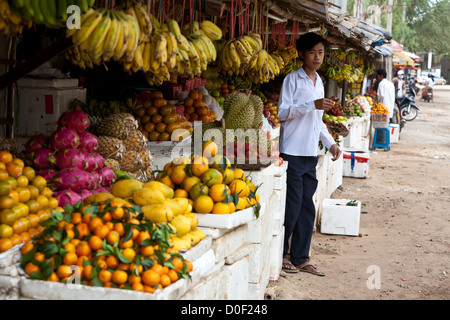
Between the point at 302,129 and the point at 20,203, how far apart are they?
2.70m

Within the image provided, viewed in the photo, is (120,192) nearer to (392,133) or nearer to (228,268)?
(228,268)

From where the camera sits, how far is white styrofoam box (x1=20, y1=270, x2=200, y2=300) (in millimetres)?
2176

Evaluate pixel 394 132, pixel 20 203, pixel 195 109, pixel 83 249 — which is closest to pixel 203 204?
pixel 83 249

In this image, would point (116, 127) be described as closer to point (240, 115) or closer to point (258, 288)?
point (240, 115)

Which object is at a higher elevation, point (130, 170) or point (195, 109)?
point (195, 109)

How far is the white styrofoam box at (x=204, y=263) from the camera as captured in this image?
2.65 meters

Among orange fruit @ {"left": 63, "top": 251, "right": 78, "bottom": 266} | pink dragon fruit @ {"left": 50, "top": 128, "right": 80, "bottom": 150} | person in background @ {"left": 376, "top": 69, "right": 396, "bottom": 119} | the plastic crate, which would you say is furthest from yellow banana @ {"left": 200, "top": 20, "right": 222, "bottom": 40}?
person in background @ {"left": 376, "top": 69, "right": 396, "bottom": 119}

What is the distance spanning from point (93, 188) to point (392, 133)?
499 inches

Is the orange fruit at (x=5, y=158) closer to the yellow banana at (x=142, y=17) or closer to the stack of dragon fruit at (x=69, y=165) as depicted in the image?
the stack of dragon fruit at (x=69, y=165)

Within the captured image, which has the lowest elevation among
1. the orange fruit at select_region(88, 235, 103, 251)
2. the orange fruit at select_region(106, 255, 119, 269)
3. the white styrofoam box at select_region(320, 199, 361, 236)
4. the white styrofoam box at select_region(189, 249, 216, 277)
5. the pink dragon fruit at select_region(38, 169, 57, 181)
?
the white styrofoam box at select_region(320, 199, 361, 236)

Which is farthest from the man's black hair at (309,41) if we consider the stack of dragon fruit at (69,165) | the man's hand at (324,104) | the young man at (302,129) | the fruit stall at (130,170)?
the stack of dragon fruit at (69,165)

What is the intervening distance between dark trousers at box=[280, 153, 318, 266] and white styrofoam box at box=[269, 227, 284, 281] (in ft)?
0.79

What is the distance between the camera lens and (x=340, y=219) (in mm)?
6301

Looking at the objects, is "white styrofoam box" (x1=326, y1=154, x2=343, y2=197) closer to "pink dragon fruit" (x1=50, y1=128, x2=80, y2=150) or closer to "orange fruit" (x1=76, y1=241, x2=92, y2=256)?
"pink dragon fruit" (x1=50, y1=128, x2=80, y2=150)
